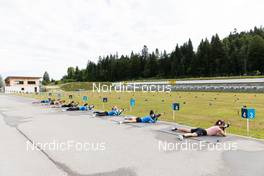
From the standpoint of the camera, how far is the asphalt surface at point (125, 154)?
16.6ft

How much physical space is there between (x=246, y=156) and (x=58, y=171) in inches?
178

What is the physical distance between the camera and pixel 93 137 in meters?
8.27

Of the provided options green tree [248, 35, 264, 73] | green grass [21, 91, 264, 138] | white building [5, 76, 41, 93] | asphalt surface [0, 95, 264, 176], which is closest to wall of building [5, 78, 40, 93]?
white building [5, 76, 41, 93]

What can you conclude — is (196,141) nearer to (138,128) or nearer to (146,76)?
(138,128)

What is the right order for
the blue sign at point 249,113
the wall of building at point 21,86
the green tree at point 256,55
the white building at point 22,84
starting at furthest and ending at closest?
the white building at point 22,84 → the wall of building at point 21,86 → the green tree at point 256,55 → the blue sign at point 249,113

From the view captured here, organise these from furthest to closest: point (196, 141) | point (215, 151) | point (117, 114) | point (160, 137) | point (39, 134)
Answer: point (117, 114) → point (39, 134) → point (160, 137) → point (196, 141) → point (215, 151)

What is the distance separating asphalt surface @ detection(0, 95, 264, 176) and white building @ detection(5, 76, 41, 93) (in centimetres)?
8389

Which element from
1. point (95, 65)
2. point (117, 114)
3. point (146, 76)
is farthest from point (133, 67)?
point (117, 114)

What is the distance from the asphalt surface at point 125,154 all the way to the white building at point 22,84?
275ft

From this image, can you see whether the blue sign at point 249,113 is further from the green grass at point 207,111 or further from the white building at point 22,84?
the white building at point 22,84

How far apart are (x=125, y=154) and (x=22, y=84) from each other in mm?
91861

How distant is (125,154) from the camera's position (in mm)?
6266

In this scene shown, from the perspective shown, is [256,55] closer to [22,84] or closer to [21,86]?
[21,86]

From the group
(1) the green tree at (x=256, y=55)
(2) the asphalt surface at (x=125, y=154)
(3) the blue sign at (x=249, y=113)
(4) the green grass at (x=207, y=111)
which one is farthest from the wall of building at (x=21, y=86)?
(3) the blue sign at (x=249, y=113)
